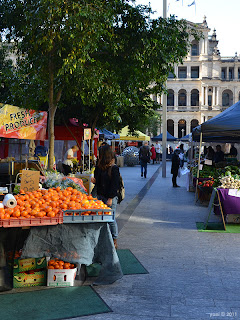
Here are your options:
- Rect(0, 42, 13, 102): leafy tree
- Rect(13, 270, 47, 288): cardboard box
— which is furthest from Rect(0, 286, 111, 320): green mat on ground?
Rect(0, 42, 13, 102): leafy tree

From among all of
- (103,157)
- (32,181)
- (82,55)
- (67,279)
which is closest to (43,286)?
(67,279)

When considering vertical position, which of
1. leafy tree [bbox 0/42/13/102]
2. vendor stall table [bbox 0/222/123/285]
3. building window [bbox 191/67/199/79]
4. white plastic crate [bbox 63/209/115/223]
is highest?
building window [bbox 191/67/199/79]

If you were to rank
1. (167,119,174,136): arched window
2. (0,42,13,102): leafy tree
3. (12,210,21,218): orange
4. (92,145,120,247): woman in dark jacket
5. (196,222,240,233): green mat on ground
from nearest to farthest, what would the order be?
(12,210,21,218): orange → (92,145,120,247): woman in dark jacket → (196,222,240,233): green mat on ground → (0,42,13,102): leafy tree → (167,119,174,136): arched window

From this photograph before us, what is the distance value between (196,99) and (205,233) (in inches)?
3079

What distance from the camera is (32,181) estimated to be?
259 inches

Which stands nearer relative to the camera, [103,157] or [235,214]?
[103,157]

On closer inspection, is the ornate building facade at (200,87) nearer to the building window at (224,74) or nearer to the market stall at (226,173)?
the building window at (224,74)

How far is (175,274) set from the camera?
5898 mm

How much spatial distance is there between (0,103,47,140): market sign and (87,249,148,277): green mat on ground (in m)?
6.02

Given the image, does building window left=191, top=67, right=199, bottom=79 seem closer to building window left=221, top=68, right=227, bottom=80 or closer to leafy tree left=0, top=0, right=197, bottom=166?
building window left=221, top=68, right=227, bottom=80

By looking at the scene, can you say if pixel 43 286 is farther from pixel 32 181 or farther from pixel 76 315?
pixel 32 181

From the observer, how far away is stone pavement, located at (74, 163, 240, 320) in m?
4.60

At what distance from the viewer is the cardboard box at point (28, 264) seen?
17.5ft

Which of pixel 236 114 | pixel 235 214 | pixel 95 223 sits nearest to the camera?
pixel 95 223
